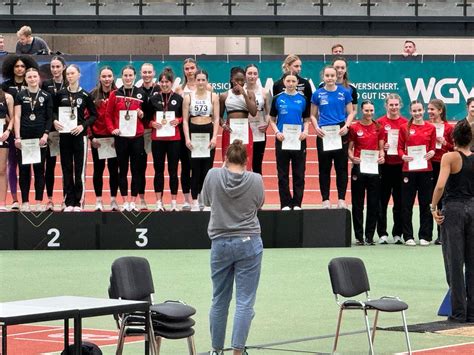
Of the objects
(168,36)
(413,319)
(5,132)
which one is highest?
(168,36)

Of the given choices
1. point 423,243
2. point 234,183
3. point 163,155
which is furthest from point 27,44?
point 234,183

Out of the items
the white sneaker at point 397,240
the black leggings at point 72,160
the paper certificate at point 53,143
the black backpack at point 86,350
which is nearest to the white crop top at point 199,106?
the black leggings at point 72,160

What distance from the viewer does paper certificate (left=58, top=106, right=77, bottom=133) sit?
58.2 feet

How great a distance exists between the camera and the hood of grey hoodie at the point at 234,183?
389 inches

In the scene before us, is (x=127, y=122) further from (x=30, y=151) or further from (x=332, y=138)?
(x=332, y=138)

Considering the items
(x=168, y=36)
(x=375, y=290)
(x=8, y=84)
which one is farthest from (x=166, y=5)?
(x=375, y=290)

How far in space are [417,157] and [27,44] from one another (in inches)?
280

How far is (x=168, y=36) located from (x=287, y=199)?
1680 cm

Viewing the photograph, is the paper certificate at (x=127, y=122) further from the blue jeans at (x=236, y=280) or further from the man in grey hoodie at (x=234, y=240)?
the blue jeans at (x=236, y=280)

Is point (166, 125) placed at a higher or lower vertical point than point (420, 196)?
higher

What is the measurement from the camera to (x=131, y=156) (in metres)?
18.2

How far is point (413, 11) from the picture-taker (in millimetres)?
33438

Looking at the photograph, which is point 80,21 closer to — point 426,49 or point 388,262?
point 426,49

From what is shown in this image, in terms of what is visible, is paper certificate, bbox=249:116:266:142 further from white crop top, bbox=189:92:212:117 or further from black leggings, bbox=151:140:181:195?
black leggings, bbox=151:140:181:195
